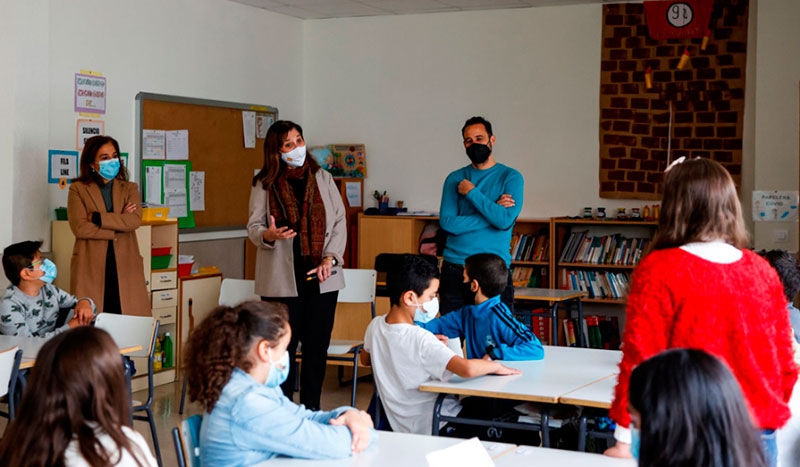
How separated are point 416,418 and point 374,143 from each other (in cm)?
510

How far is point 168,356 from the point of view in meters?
6.81

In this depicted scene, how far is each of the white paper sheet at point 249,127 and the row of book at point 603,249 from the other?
2719 millimetres

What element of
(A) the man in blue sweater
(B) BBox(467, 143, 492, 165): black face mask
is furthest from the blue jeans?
(B) BBox(467, 143, 492, 165): black face mask

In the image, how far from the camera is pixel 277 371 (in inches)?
97.8

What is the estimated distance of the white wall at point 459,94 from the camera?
25.2 feet

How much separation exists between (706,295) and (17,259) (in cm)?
349

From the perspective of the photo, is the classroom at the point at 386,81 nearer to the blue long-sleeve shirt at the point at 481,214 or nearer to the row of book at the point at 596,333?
the row of book at the point at 596,333

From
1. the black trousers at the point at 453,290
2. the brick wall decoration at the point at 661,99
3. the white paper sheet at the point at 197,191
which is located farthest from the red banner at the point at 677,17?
the white paper sheet at the point at 197,191

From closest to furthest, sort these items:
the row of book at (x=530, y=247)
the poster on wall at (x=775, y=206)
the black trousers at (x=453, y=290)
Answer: the black trousers at (x=453, y=290)
the poster on wall at (x=775, y=206)
the row of book at (x=530, y=247)

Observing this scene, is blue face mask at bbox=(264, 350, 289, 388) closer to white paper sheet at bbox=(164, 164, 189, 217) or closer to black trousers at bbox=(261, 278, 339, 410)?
black trousers at bbox=(261, 278, 339, 410)

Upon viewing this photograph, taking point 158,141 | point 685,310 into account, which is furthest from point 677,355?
point 158,141

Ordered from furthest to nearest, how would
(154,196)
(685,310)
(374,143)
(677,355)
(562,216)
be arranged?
(374,143)
(562,216)
(154,196)
(685,310)
(677,355)

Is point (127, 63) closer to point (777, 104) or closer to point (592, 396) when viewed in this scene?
point (777, 104)

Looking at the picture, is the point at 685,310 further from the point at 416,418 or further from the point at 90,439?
the point at 416,418
